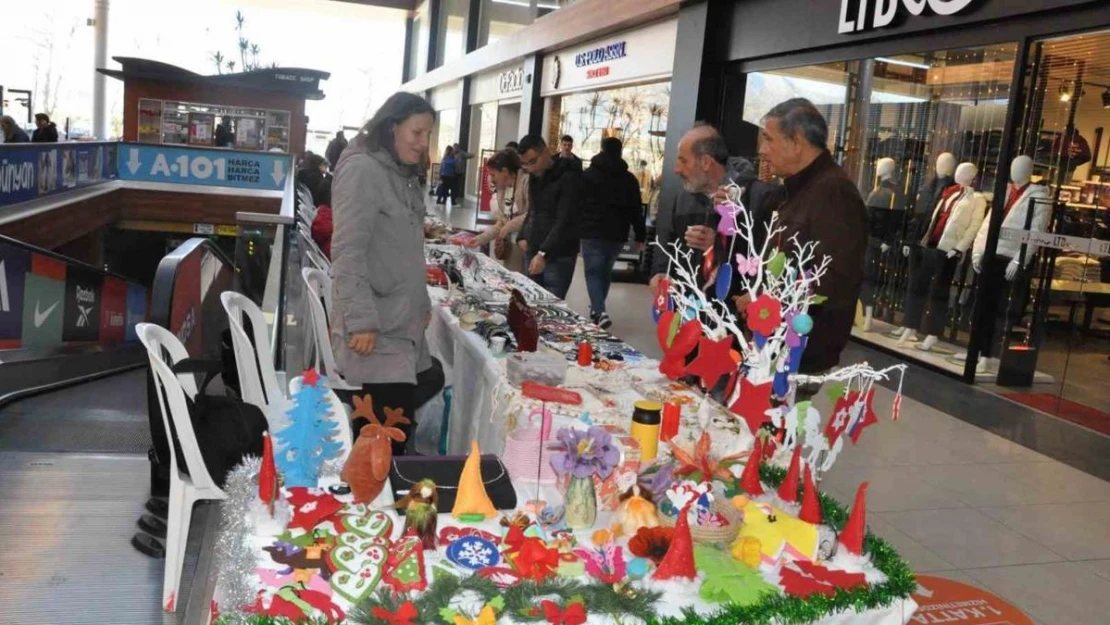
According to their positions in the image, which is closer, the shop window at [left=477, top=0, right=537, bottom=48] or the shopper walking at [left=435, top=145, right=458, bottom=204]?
the shop window at [left=477, top=0, right=537, bottom=48]

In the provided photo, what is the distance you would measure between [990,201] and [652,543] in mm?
5147

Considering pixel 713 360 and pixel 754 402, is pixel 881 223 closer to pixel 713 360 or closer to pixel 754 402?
pixel 713 360

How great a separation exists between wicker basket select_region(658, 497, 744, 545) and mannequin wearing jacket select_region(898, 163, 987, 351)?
16.4 ft

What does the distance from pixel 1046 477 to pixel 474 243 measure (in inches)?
145

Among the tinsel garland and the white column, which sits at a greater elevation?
the white column

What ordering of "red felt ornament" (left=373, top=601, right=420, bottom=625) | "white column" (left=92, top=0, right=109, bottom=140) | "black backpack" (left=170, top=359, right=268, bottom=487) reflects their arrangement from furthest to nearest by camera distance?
"white column" (left=92, top=0, right=109, bottom=140) → "black backpack" (left=170, top=359, right=268, bottom=487) → "red felt ornament" (left=373, top=601, right=420, bottom=625)

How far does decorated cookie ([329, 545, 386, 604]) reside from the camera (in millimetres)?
1469

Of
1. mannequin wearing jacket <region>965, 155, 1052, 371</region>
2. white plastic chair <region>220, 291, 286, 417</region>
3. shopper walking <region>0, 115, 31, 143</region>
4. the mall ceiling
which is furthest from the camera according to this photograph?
the mall ceiling

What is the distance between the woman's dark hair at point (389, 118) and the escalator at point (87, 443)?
128 centimetres

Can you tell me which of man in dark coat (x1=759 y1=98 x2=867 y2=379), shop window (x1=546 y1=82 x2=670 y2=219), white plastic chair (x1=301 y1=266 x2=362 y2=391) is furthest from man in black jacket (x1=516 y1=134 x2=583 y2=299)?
shop window (x1=546 y1=82 x2=670 y2=219)

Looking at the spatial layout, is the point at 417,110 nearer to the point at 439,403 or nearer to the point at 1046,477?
the point at 439,403

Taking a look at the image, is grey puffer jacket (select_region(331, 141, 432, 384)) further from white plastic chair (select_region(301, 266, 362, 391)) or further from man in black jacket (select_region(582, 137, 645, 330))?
man in black jacket (select_region(582, 137, 645, 330))

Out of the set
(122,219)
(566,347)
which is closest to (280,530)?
(566,347)

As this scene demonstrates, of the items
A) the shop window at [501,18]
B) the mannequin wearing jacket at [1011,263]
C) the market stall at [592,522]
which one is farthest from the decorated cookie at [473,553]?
the shop window at [501,18]
